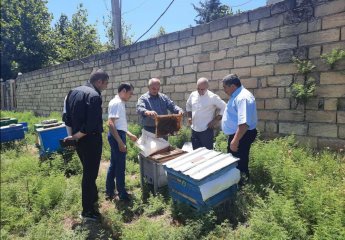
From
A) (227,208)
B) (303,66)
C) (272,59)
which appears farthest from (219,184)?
(272,59)

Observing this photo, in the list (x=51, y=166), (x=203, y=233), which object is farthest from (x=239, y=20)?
(x=51, y=166)

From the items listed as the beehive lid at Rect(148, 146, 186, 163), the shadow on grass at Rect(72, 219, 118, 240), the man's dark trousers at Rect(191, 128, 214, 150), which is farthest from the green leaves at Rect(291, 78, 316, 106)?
the shadow on grass at Rect(72, 219, 118, 240)

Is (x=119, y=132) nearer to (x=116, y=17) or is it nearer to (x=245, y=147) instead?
(x=245, y=147)

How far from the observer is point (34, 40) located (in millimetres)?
19812

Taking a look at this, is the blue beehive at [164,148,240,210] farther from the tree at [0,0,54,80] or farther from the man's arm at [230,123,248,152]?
the tree at [0,0,54,80]

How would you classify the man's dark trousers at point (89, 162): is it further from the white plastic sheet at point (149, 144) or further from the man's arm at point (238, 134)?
the man's arm at point (238, 134)

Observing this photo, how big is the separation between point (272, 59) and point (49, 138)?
481 cm

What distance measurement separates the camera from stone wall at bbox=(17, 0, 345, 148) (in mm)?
4531

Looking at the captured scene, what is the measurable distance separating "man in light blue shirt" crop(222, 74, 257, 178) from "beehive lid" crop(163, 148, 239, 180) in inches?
10.2

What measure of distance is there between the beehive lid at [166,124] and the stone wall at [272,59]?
1.89 metres

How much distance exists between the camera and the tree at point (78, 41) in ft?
65.9

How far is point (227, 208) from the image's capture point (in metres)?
3.67

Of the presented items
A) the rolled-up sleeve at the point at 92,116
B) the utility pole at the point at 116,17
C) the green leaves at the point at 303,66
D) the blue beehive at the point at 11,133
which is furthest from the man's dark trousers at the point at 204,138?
the utility pole at the point at 116,17

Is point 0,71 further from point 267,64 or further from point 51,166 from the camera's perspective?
point 267,64
